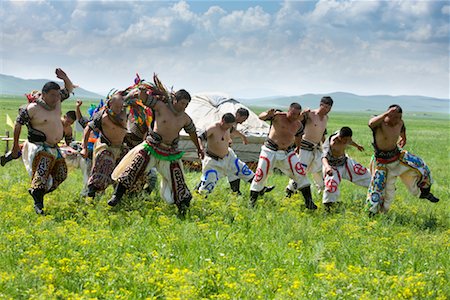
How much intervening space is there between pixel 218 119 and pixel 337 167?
23.9 ft

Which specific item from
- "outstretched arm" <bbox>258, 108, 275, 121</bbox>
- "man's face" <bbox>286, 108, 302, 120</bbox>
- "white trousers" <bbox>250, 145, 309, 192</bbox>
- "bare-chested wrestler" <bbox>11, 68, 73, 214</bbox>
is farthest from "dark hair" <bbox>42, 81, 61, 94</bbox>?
"man's face" <bbox>286, 108, 302, 120</bbox>


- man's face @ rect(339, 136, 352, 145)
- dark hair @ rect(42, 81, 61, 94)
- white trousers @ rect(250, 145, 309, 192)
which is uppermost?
dark hair @ rect(42, 81, 61, 94)

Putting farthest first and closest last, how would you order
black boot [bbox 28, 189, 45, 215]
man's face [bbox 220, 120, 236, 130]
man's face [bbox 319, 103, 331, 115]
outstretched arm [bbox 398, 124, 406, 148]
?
man's face [bbox 319, 103, 331, 115]
man's face [bbox 220, 120, 236, 130]
outstretched arm [bbox 398, 124, 406, 148]
black boot [bbox 28, 189, 45, 215]

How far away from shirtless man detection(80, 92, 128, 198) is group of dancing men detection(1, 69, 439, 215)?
0.02m

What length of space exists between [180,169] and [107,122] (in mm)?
1490

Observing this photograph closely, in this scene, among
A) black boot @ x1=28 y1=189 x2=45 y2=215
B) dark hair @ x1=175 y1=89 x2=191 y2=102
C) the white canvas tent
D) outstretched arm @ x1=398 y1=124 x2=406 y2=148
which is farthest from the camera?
the white canvas tent

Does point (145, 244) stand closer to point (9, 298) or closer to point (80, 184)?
point (9, 298)

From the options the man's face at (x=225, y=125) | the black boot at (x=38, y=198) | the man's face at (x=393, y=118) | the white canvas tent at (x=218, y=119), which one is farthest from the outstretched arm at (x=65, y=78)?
the white canvas tent at (x=218, y=119)

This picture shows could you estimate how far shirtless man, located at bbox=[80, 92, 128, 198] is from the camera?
9.99m

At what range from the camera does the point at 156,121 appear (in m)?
9.61

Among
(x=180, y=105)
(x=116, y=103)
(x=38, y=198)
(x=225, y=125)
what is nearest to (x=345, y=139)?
(x=225, y=125)

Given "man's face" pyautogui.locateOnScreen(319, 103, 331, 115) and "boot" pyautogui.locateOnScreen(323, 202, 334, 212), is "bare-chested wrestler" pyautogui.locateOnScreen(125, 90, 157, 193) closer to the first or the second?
"boot" pyautogui.locateOnScreen(323, 202, 334, 212)

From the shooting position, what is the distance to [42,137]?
31.2ft

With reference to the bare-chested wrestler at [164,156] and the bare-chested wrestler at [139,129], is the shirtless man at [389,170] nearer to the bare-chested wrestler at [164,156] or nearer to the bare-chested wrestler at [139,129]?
the bare-chested wrestler at [164,156]
